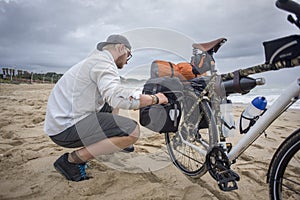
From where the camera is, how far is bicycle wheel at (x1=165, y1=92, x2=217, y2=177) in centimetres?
205

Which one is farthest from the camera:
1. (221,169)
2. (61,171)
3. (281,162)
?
(61,171)

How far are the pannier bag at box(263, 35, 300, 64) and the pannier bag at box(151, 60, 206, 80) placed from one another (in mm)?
917

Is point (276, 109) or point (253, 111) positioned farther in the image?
point (253, 111)

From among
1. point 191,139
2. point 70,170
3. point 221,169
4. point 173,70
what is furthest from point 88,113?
point 221,169

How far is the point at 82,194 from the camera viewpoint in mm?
1823

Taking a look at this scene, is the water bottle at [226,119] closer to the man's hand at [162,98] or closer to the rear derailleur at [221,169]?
the rear derailleur at [221,169]

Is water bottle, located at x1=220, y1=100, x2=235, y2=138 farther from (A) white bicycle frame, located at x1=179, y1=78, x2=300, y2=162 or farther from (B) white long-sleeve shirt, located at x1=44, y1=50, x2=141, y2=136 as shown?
(B) white long-sleeve shirt, located at x1=44, y1=50, x2=141, y2=136

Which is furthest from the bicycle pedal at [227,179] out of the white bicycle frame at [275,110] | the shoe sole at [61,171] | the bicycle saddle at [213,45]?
the shoe sole at [61,171]

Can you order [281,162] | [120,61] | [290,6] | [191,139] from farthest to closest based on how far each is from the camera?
[191,139], [120,61], [281,162], [290,6]

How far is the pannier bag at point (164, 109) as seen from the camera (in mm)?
2078

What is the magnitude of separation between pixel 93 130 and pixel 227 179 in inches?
52.4

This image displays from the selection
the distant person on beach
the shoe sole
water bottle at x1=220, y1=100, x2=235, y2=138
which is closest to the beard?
the distant person on beach

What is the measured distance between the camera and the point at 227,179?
5.30ft

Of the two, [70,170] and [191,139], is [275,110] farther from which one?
[70,170]
